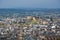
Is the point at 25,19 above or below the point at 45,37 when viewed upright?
above

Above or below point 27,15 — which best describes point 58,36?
below

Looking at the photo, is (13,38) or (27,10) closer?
(13,38)

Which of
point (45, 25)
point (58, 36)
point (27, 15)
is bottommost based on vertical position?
point (58, 36)

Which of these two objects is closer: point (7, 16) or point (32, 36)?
point (32, 36)

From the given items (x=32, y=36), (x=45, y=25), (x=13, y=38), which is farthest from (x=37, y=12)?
(x=13, y=38)

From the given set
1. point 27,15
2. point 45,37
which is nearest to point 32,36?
point 45,37

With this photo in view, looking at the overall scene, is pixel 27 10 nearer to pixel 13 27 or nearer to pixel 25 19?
pixel 25 19

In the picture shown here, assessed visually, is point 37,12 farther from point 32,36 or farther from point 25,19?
point 32,36
